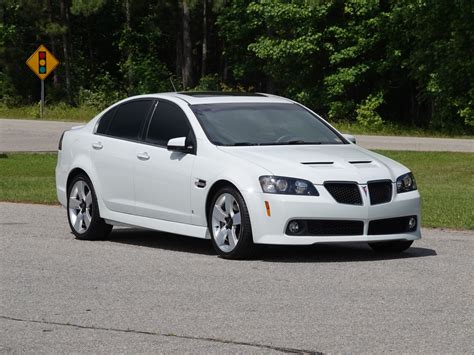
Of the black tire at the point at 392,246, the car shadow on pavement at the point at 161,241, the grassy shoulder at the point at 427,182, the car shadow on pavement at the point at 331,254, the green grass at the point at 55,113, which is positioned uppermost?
the black tire at the point at 392,246

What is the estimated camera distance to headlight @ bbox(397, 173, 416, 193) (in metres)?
11.7

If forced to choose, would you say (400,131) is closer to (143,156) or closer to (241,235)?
(143,156)

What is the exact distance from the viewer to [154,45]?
217 ft

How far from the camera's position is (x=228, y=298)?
9367mm

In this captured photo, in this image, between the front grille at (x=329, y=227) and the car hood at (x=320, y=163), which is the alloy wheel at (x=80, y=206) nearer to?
the car hood at (x=320, y=163)

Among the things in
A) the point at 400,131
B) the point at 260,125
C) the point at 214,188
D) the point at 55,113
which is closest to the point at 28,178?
the point at 260,125

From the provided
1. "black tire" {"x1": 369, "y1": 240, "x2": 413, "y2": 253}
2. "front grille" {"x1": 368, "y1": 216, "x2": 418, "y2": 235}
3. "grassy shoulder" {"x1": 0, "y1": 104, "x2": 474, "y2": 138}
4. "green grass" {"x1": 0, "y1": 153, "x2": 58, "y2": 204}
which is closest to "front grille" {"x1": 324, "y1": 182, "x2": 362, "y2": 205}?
"front grille" {"x1": 368, "y1": 216, "x2": 418, "y2": 235}

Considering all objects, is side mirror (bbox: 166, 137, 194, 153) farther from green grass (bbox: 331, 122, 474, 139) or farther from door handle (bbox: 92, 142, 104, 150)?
green grass (bbox: 331, 122, 474, 139)

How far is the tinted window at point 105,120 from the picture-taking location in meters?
13.6

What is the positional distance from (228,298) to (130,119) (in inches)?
170

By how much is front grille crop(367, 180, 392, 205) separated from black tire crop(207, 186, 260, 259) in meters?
1.13

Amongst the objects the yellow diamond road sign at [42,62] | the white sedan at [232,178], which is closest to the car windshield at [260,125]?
the white sedan at [232,178]

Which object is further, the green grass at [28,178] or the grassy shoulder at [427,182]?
the green grass at [28,178]

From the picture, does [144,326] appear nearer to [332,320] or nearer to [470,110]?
[332,320]
